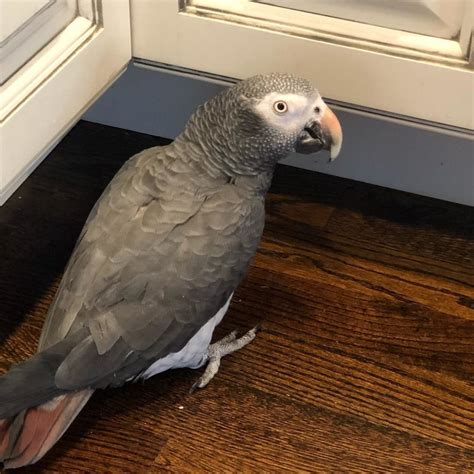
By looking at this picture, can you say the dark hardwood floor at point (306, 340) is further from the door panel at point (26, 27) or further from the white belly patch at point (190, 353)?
the door panel at point (26, 27)

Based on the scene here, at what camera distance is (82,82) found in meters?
0.87

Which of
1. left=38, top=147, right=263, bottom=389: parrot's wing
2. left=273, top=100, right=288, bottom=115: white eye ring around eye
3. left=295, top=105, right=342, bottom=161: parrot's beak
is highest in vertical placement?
left=273, top=100, right=288, bottom=115: white eye ring around eye

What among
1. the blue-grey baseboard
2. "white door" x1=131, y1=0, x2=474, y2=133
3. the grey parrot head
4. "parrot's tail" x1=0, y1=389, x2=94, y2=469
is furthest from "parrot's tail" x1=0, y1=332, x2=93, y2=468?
the blue-grey baseboard

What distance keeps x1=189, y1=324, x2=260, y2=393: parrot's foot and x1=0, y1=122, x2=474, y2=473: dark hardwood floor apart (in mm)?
12

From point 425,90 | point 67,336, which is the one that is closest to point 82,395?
point 67,336

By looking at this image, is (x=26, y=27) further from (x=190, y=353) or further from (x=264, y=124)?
(x=190, y=353)

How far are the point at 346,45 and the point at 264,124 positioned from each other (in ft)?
0.45

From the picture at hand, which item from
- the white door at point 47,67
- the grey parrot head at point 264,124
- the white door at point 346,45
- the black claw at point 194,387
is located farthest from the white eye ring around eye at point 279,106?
the black claw at point 194,387

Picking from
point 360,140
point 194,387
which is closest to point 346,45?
point 360,140

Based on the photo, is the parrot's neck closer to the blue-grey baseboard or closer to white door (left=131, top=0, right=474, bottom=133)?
white door (left=131, top=0, right=474, bottom=133)

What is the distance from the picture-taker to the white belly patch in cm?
87

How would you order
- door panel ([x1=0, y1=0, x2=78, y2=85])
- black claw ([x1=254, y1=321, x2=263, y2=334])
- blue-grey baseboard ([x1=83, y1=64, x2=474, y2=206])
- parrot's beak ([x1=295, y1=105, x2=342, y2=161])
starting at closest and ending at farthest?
door panel ([x1=0, y1=0, x2=78, y2=85]), parrot's beak ([x1=295, y1=105, x2=342, y2=161]), black claw ([x1=254, y1=321, x2=263, y2=334]), blue-grey baseboard ([x1=83, y1=64, x2=474, y2=206])

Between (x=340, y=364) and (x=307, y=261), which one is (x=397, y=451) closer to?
(x=340, y=364)

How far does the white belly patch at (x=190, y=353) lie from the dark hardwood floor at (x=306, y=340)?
0.04 m
